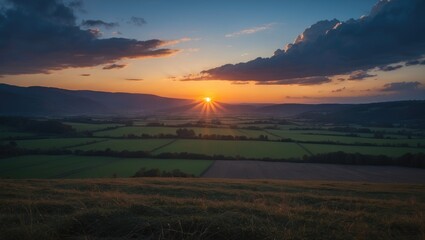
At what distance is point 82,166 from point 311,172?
39009 millimetres

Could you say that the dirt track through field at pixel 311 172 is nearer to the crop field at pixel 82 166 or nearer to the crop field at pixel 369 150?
the crop field at pixel 82 166

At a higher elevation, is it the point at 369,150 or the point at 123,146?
the point at 123,146

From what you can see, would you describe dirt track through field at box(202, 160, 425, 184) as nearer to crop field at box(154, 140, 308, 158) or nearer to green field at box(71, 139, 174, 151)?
crop field at box(154, 140, 308, 158)

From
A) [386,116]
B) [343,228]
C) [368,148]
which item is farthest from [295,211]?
[386,116]

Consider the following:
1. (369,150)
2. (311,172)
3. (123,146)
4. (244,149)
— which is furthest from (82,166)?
(369,150)

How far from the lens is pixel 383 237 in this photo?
5.82 metres

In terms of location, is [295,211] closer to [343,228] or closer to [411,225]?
[343,228]

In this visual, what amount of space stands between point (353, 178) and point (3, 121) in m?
111

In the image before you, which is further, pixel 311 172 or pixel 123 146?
pixel 123 146

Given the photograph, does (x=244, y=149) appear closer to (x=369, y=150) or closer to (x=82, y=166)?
(x=369, y=150)

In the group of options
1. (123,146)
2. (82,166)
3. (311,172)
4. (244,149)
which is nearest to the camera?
(82,166)

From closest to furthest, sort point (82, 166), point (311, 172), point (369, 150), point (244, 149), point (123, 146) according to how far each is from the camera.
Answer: point (82, 166) < point (311, 172) < point (369, 150) < point (123, 146) < point (244, 149)

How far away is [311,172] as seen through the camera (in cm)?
5141

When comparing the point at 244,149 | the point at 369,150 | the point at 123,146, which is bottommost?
the point at 244,149
